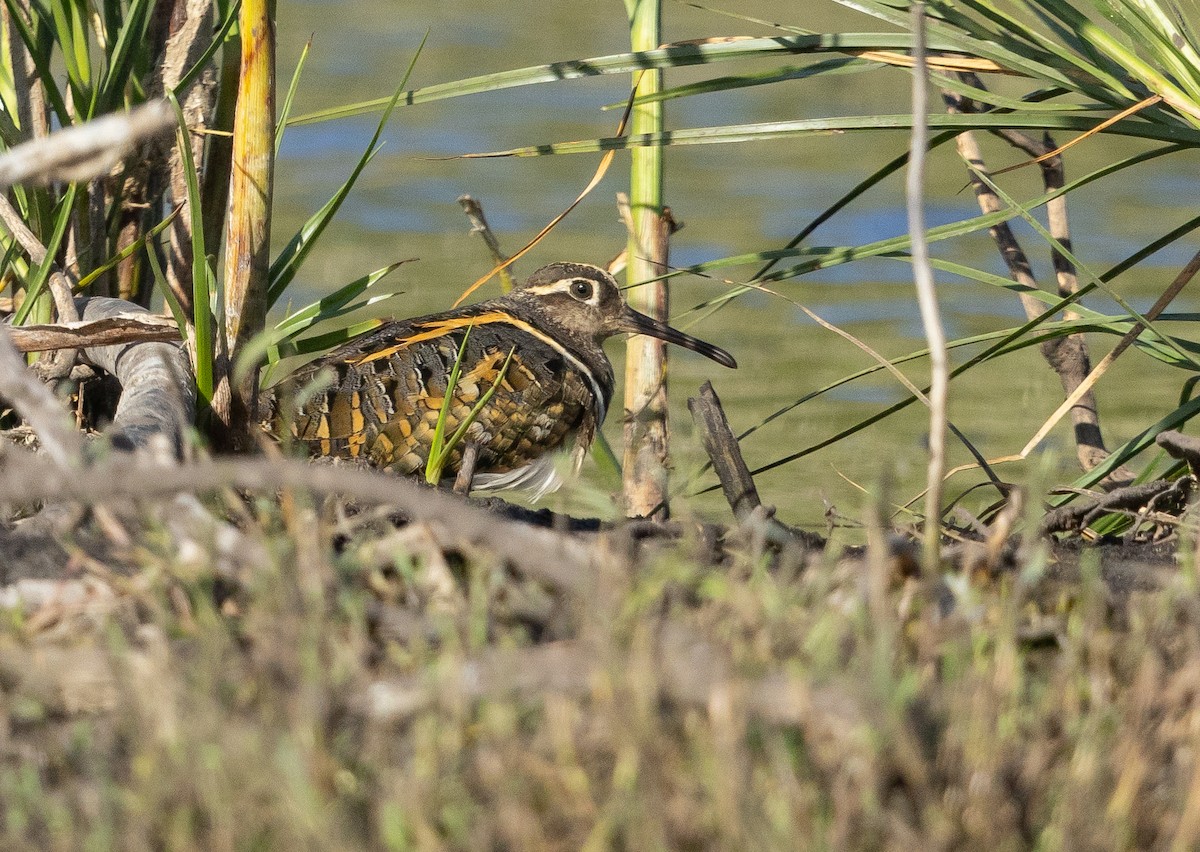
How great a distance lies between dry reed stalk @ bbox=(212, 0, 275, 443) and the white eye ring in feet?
4.78

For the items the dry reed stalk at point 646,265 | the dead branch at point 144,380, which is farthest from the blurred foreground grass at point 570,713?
the dry reed stalk at point 646,265

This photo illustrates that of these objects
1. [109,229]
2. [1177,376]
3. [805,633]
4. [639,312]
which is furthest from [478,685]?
[1177,376]

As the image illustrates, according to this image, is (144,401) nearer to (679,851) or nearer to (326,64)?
(679,851)

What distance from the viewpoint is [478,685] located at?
1800mm

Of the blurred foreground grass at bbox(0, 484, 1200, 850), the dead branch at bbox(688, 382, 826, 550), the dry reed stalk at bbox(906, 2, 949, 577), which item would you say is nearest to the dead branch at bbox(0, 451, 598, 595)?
the blurred foreground grass at bbox(0, 484, 1200, 850)

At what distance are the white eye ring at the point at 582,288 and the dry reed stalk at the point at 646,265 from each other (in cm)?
38

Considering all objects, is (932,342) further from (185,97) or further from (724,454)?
(185,97)

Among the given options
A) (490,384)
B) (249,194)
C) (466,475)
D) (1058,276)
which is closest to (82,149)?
(249,194)

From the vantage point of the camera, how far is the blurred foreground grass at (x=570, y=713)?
5.50ft

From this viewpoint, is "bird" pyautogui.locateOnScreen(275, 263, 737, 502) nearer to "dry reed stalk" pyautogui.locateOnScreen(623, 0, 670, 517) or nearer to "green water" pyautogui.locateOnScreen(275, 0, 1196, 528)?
"dry reed stalk" pyautogui.locateOnScreen(623, 0, 670, 517)

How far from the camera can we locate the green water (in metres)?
7.11

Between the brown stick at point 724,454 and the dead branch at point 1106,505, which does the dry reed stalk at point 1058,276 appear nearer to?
the dead branch at point 1106,505

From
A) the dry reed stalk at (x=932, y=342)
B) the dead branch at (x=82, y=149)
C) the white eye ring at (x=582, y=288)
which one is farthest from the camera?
the white eye ring at (x=582, y=288)

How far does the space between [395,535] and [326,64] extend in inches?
410
